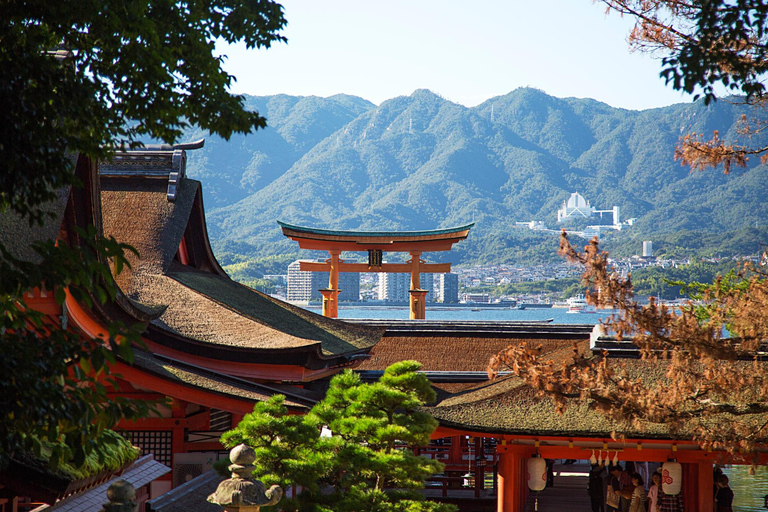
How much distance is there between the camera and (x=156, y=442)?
32.2 ft

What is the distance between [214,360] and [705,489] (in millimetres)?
7213

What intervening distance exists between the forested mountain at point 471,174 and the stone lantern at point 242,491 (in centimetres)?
11994

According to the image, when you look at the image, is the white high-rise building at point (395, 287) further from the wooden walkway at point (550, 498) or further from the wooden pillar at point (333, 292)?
the wooden walkway at point (550, 498)

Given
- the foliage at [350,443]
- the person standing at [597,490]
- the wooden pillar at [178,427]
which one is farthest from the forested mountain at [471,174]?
the wooden pillar at [178,427]

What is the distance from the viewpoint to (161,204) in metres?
13.4

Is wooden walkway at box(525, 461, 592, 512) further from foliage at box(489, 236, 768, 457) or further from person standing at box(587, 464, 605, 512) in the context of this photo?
foliage at box(489, 236, 768, 457)

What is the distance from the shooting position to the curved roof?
22734mm

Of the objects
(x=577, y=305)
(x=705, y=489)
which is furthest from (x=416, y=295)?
(x=577, y=305)

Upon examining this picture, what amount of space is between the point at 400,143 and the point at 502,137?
903 inches

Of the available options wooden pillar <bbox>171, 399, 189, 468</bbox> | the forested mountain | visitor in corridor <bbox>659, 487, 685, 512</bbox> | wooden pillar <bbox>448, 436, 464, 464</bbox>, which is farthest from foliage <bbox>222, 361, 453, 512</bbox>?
the forested mountain

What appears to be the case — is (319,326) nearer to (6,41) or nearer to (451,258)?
(6,41)

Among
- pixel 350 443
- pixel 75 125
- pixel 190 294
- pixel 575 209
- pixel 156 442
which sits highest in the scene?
pixel 575 209

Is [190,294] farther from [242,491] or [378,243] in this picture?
[378,243]

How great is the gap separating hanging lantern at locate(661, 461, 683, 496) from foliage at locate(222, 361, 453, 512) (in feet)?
14.4
